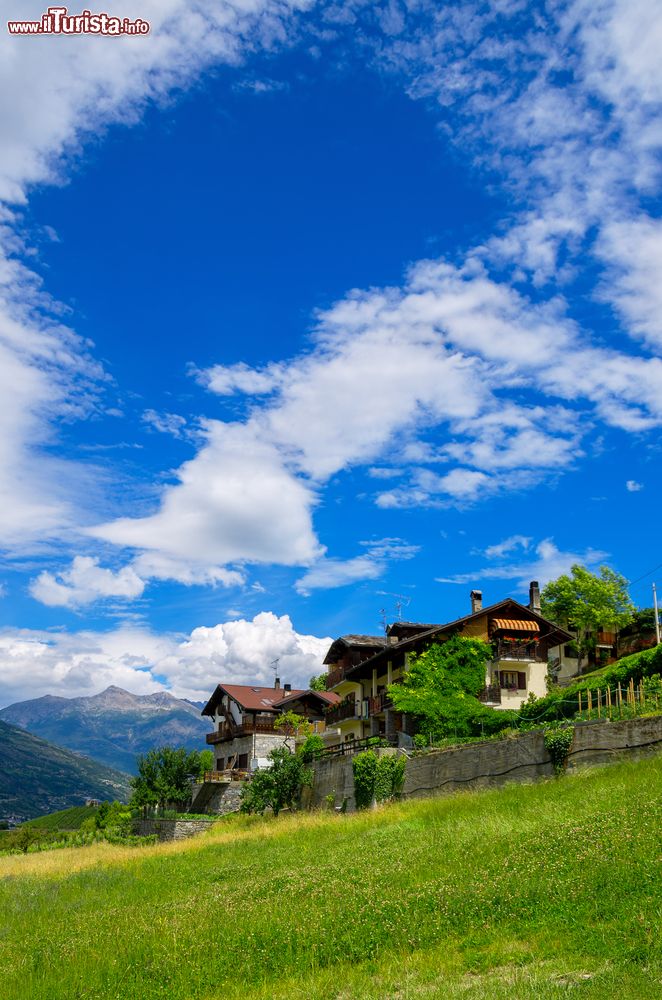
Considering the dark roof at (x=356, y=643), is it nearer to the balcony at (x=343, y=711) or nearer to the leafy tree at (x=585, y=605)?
the balcony at (x=343, y=711)

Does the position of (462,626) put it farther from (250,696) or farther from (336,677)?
(250,696)

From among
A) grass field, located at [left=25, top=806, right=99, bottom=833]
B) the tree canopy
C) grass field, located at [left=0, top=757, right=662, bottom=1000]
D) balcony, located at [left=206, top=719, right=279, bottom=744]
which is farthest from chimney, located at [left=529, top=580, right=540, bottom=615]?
grass field, located at [left=25, top=806, right=99, bottom=833]

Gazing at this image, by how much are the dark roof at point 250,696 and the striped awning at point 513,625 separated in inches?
1166

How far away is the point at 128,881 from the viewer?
24.2 metres

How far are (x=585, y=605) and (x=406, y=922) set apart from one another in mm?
59067

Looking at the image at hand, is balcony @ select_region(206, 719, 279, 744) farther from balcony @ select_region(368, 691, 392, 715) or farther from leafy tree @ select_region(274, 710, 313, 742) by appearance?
balcony @ select_region(368, 691, 392, 715)

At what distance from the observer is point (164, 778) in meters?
63.9

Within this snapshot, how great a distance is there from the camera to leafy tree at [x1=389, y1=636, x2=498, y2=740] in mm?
44250

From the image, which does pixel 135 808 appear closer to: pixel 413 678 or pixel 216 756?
pixel 216 756

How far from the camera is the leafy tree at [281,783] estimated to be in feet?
144

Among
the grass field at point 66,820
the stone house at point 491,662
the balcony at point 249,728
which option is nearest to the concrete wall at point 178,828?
the stone house at point 491,662

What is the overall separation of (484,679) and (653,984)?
38771 millimetres

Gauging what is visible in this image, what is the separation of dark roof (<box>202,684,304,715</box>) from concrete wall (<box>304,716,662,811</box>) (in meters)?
36.9

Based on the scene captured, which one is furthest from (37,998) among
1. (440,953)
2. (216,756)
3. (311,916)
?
(216,756)
